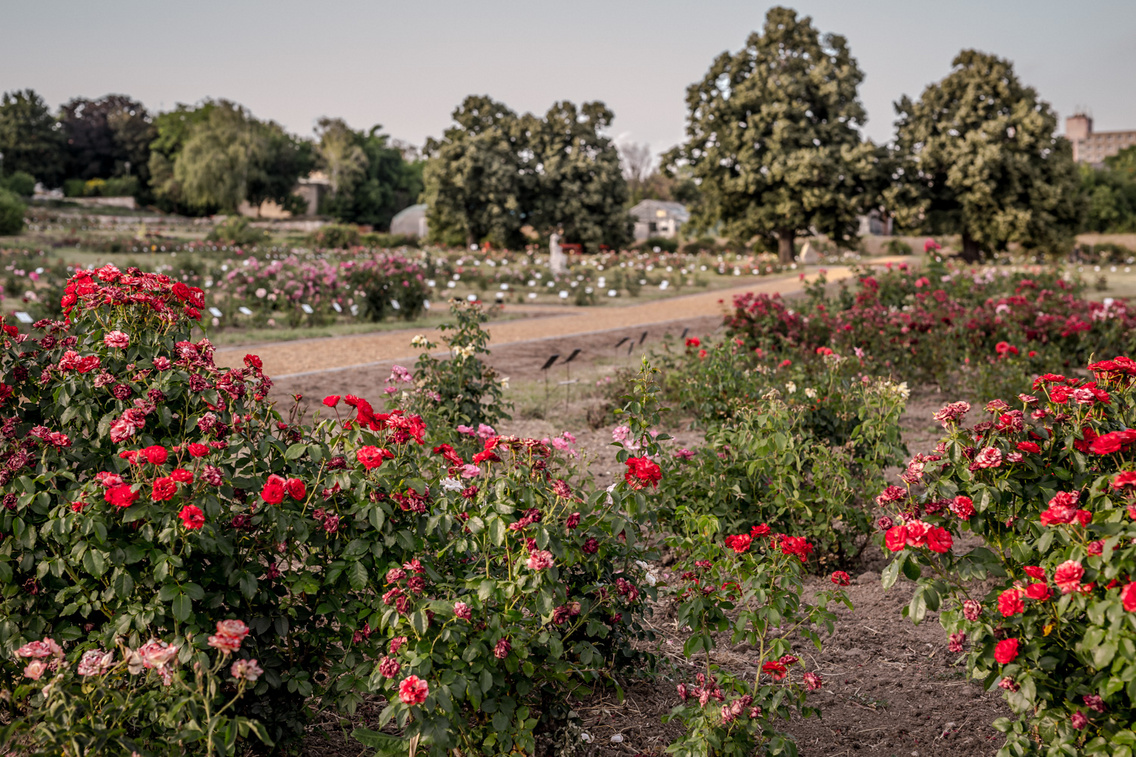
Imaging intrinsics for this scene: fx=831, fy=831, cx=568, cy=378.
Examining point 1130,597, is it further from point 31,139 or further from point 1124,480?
point 31,139

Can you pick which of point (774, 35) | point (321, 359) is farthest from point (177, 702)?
point (774, 35)

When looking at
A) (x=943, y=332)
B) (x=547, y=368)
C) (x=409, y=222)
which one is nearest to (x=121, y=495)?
(x=547, y=368)

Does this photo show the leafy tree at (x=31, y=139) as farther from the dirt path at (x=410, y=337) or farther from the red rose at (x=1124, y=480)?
the red rose at (x=1124, y=480)

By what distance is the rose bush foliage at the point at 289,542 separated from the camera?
6.05 ft

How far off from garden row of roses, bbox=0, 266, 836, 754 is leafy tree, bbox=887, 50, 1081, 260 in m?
24.0

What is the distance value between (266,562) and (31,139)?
5571cm

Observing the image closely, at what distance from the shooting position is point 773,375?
18.2 ft

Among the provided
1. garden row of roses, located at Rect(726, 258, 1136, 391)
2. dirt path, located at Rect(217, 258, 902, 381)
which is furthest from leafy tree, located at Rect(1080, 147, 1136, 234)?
garden row of roses, located at Rect(726, 258, 1136, 391)

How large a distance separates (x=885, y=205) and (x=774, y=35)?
21.3 ft

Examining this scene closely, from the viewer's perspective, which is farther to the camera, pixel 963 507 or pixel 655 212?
pixel 655 212

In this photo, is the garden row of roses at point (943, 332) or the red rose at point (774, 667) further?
the garden row of roses at point (943, 332)

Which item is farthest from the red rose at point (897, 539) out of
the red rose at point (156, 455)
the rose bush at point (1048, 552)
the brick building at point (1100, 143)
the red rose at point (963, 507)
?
the brick building at point (1100, 143)

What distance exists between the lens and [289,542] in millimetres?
2031

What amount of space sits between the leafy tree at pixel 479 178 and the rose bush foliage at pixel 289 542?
26.5m
